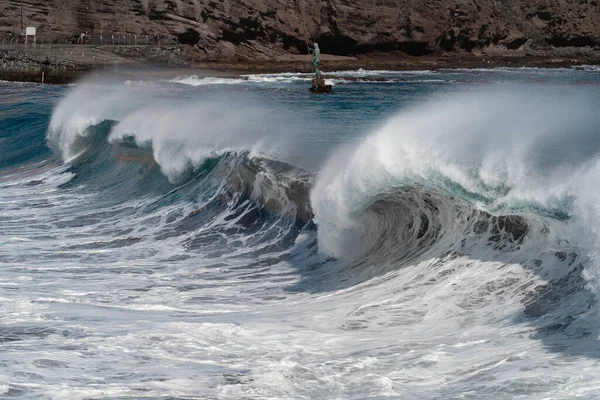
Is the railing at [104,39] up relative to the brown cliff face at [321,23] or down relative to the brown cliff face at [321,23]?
down

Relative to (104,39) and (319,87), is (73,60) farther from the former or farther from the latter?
(319,87)

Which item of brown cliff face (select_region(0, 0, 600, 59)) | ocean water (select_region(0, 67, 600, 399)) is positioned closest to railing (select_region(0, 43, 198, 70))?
brown cliff face (select_region(0, 0, 600, 59))

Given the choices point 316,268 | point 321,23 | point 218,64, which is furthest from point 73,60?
point 316,268

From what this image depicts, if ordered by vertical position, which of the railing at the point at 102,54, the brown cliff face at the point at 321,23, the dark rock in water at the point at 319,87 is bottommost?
the dark rock in water at the point at 319,87

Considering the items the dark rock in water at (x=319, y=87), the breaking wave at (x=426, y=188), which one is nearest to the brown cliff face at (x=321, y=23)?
the dark rock in water at (x=319, y=87)

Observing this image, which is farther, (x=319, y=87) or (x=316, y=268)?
(x=319, y=87)

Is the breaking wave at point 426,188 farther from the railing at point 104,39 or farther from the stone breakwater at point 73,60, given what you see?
the railing at point 104,39
